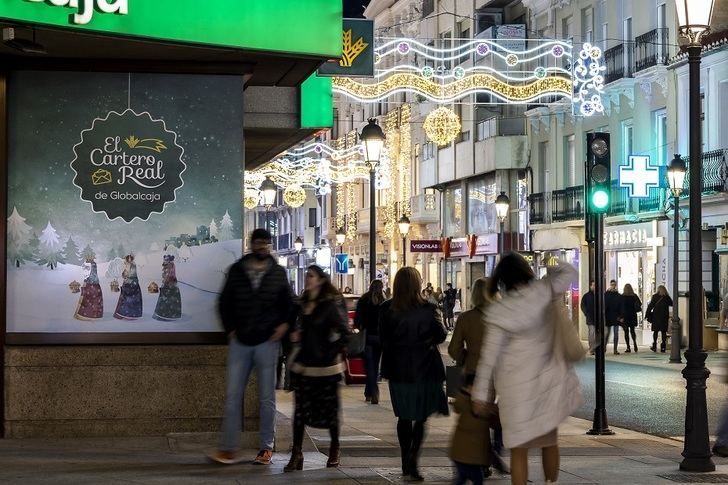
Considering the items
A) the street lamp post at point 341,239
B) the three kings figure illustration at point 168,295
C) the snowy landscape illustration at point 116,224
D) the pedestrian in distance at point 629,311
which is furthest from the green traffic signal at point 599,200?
the street lamp post at point 341,239

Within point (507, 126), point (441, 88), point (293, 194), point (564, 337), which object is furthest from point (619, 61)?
point (564, 337)

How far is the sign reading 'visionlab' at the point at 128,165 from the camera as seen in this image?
44.5 feet

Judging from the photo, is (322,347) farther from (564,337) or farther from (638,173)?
(638,173)

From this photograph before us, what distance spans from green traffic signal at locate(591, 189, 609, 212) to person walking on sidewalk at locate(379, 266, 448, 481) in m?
4.88

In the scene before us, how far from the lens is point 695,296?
41.9 ft

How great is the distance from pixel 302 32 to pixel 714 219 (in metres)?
25.9

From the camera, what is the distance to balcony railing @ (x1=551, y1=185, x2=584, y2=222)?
1758 inches

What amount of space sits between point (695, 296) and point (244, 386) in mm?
3940

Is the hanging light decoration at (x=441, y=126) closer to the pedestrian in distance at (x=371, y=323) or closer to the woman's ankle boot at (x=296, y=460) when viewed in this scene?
the pedestrian in distance at (x=371, y=323)

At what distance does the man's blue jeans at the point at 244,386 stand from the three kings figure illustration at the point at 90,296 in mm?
1861

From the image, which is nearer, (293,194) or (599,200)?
(599,200)

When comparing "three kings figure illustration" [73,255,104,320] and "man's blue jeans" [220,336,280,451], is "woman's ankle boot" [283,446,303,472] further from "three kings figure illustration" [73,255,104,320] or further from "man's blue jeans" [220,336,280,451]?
"three kings figure illustration" [73,255,104,320]

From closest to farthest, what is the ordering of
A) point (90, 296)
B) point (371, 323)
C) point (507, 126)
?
point (90, 296) → point (371, 323) → point (507, 126)

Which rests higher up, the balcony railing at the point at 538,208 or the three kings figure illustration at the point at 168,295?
the balcony railing at the point at 538,208
